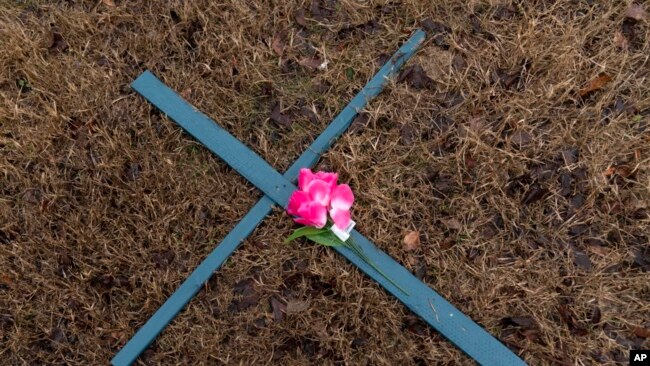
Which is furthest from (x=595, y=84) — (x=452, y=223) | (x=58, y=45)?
(x=58, y=45)

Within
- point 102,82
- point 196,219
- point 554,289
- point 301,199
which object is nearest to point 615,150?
point 554,289

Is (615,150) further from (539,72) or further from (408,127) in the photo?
(408,127)

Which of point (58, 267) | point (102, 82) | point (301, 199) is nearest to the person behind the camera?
point (301, 199)

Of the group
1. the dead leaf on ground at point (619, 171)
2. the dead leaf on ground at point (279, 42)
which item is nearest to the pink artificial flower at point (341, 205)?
the dead leaf on ground at point (279, 42)

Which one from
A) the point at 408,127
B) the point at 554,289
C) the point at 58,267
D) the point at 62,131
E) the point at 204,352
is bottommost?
the point at 204,352

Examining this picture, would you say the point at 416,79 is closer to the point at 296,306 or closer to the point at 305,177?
the point at 305,177

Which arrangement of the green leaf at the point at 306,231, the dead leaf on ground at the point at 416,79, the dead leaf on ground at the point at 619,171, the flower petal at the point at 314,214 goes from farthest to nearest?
the dead leaf on ground at the point at 416,79, the dead leaf on ground at the point at 619,171, the green leaf at the point at 306,231, the flower petal at the point at 314,214

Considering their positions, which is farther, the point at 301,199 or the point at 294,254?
the point at 294,254

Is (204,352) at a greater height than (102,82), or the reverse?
(102,82)

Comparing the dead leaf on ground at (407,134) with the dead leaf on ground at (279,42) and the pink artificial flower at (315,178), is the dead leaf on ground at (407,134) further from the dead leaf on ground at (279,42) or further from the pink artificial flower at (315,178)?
the dead leaf on ground at (279,42)
